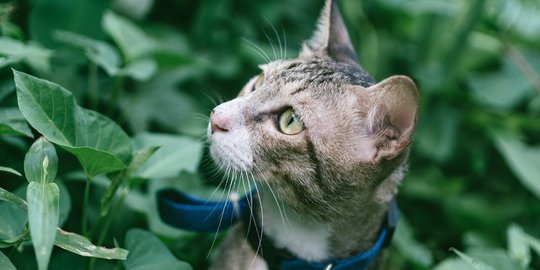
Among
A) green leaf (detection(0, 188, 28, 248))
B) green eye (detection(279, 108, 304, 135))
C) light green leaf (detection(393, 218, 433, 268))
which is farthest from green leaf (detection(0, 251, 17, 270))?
light green leaf (detection(393, 218, 433, 268))

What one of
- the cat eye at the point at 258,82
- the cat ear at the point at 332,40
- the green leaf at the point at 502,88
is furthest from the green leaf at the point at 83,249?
the green leaf at the point at 502,88

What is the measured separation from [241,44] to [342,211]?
69.5 inches

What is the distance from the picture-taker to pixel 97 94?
285cm

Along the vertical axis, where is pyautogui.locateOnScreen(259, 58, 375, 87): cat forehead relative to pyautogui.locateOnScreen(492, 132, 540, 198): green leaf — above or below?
above

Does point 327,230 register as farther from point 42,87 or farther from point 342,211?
point 42,87

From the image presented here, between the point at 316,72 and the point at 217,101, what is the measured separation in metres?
1.46

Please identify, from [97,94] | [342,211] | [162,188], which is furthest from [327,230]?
[97,94]

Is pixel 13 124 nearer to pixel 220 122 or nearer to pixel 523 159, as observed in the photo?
pixel 220 122

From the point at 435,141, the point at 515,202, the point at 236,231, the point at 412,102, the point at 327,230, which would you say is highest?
the point at 412,102

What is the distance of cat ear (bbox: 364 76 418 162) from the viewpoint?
1716 millimetres

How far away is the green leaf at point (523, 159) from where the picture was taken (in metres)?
3.12

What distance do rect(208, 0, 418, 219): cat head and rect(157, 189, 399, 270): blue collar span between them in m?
0.17

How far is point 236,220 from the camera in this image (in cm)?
223

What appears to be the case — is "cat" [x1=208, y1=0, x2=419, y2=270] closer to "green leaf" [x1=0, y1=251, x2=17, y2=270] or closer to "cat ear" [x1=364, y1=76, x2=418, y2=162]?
"cat ear" [x1=364, y1=76, x2=418, y2=162]
